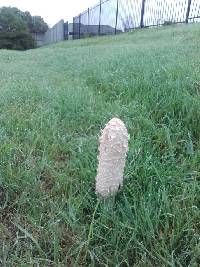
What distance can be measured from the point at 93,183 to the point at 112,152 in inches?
17.7

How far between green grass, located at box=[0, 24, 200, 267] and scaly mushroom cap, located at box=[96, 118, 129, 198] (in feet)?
0.41

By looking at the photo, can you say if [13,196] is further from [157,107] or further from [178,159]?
[157,107]

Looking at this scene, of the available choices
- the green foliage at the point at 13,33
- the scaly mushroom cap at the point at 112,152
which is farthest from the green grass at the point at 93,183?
the green foliage at the point at 13,33

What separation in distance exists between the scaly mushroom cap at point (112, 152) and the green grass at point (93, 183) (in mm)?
125

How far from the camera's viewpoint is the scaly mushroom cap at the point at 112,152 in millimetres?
1503

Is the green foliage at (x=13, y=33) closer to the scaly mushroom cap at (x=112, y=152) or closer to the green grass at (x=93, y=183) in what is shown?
the green grass at (x=93, y=183)

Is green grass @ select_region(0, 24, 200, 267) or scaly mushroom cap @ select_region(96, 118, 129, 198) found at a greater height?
scaly mushroom cap @ select_region(96, 118, 129, 198)

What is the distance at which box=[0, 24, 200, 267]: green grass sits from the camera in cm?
154

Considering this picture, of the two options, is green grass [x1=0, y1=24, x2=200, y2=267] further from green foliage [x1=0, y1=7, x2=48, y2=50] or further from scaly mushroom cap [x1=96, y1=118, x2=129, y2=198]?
green foliage [x1=0, y1=7, x2=48, y2=50]

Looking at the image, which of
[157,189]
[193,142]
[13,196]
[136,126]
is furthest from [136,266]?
[136,126]

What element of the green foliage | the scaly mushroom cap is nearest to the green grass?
the scaly mushroom cap

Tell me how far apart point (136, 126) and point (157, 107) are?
31cm

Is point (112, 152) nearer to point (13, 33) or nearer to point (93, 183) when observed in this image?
point (93, 183)

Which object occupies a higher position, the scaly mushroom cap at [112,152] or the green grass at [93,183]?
the scaly mushroom cap at [112,152]
